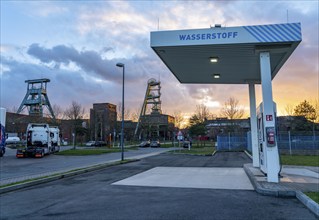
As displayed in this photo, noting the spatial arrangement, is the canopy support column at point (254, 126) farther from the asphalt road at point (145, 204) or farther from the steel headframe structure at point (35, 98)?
the steel headframe structure at point (35, 98)

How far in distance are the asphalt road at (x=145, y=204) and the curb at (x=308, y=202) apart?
13cm

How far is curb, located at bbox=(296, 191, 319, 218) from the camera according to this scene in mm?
6559

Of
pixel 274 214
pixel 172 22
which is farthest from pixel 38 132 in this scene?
pixel 274 214

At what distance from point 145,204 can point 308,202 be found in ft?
13.2

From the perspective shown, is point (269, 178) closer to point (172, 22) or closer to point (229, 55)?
point (229, 55)

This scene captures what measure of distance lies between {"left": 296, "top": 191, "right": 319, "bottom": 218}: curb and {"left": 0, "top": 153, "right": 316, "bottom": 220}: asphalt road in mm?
128

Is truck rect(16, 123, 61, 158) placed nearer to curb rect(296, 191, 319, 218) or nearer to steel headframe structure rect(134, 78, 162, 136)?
curb rect(296, 191, 319, 218)

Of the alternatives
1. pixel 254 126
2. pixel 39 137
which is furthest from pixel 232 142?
pixel 254 126

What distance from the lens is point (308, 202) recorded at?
7.16m

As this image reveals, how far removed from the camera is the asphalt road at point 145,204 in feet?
21.3

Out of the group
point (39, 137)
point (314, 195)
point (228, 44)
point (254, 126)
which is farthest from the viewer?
point (39, 137)

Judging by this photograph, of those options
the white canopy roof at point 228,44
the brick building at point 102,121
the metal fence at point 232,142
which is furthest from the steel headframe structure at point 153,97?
the white canopy roof at point 228,44

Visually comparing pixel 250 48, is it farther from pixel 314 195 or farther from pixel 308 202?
pixel 308 202

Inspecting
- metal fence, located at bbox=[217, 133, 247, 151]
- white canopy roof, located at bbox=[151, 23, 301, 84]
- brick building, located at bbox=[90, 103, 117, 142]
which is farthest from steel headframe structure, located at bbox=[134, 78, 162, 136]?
white canopy roof, located at bbox=[151, 23, 301, 84]
